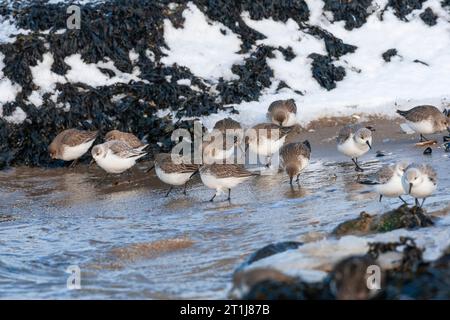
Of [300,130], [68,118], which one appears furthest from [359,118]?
[68,118]

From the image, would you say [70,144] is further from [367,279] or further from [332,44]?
[367,279]

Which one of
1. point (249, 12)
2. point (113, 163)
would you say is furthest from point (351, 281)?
point (249, 12)

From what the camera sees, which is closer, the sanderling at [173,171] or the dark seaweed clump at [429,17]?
the sanderling at [173,171]

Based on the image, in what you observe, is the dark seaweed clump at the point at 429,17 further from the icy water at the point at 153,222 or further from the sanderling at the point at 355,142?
the sanderling at the point at 355,142

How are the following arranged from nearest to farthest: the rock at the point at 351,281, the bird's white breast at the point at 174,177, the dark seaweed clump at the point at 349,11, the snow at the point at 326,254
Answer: the rock at the point at 351,281
the snow at the point at 326,254
the bird's white breast at the point at 174,177
the dark seaweed clump at the point at 349,11

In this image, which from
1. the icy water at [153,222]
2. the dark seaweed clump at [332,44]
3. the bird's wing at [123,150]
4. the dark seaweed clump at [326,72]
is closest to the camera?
the icy water at [153,222]

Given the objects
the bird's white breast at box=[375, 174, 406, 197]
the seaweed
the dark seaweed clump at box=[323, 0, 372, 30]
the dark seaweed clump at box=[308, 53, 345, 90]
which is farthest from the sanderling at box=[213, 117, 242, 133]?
the seaweed

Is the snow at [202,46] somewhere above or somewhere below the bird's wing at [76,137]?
above

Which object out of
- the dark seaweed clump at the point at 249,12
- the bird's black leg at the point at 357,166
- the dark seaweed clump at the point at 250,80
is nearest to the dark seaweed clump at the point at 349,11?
the dark seaweed clump at the point at 249,12

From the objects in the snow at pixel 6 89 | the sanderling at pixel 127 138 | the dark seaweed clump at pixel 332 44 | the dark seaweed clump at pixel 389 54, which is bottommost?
the sanderling at pixel 127 138

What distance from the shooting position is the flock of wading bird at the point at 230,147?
10.8 metres

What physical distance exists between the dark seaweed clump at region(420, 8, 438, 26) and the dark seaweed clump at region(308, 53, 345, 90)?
217 cm

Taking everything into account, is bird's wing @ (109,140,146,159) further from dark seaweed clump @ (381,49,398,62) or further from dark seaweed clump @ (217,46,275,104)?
dark seaweed clump @ (381,49,398,62)

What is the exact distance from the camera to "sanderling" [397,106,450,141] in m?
12.0
